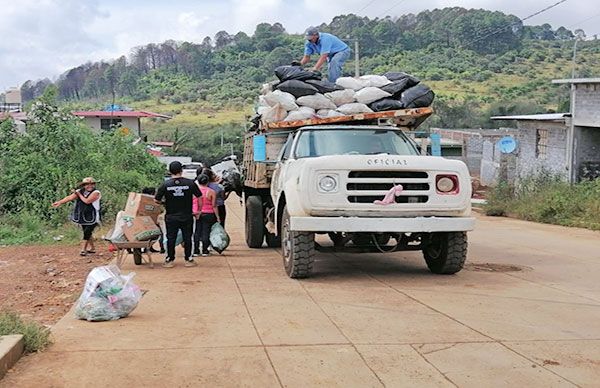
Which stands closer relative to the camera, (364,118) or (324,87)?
(364,118)

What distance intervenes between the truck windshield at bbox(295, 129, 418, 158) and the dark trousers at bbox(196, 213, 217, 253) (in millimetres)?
2572

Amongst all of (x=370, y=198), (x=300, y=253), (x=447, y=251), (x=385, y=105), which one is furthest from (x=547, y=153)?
(x=300, y=253)

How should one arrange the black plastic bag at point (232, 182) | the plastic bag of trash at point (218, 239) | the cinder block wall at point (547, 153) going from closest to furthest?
the plastic bag of trash at point (218, 239) → the black plastic bag at point (232, 182) → the cinder block wall at point (547, 153)

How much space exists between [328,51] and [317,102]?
2.23 metres

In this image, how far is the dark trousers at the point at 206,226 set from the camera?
13.1m

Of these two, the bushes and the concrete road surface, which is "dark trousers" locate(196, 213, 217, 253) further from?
the bushes

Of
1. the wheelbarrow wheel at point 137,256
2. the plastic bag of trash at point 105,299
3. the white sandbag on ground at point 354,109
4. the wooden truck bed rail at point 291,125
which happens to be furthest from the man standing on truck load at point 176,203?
the plastic bag of trash at point 105,299

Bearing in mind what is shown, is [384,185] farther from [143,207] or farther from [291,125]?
[143,207]

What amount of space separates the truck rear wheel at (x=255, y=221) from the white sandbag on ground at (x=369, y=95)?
3205mm

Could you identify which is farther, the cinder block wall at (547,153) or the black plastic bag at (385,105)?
the cinder block wall at (547,153)

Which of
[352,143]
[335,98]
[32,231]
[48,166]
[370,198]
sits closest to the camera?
[370,198]

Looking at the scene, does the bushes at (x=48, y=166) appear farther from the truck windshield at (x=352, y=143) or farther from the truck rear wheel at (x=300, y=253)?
the truck rear wheel at (x=300, y=253)

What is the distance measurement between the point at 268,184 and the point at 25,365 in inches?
299

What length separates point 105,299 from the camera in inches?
306
